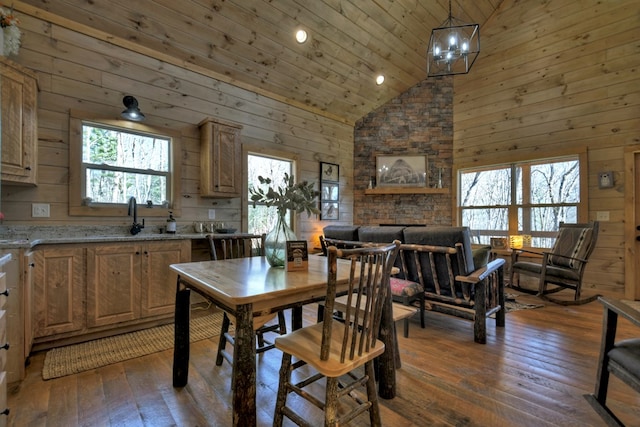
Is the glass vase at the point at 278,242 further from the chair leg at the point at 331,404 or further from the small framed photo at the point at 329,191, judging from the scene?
the small framed photo at the point at 329,191

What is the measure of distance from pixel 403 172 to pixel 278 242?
4.54 metres

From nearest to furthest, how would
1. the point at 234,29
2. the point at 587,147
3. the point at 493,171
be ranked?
the point at 234,29 → the point at 587,147 → the point at 493,171

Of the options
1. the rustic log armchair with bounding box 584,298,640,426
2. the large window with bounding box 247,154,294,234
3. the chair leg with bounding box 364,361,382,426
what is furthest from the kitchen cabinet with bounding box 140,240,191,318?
the rustic log armchair with bounding box 584,298,640,426

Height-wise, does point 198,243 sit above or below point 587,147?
below

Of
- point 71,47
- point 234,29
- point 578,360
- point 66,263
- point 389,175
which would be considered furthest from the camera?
point 389,175

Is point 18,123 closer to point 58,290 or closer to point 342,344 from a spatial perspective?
point 58,290

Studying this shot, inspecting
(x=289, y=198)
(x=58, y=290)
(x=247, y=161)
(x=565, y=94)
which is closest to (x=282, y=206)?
(x=289, y=198)

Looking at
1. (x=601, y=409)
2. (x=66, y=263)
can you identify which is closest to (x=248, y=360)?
(x=601, y=409)

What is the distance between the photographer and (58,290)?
7.75 feet

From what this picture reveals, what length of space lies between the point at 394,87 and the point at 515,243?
3.52 metres

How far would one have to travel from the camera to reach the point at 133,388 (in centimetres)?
186

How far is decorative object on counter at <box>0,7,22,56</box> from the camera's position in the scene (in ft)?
7.43

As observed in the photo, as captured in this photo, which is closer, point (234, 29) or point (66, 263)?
point (66, 263)

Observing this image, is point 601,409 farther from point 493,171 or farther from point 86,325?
point 493,171
